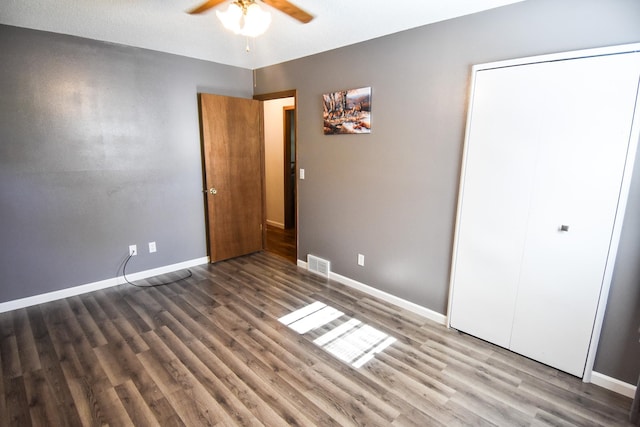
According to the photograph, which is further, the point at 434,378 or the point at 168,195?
the point at 168,195

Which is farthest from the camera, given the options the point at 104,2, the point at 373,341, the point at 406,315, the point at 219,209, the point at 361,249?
the point at 219,209

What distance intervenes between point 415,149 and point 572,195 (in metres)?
1.12

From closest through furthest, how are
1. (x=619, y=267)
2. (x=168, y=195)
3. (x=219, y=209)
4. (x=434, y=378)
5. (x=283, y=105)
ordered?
1. (x=619, y=267)
2. (x=434, y=378)
3. (x=168, y=195)
4. (x=219, y=209)
5. (x=283, y=105)

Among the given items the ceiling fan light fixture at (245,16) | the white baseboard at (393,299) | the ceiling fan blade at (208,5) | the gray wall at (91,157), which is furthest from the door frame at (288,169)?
the ceiling fan light fixture at (245,16)

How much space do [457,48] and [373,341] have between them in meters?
2.29

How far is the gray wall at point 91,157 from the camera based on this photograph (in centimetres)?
272

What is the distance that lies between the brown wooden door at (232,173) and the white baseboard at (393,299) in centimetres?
141

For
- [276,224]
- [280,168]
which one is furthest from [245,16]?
[276,224]

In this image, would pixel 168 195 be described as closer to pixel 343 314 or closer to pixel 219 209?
pixel 219 209

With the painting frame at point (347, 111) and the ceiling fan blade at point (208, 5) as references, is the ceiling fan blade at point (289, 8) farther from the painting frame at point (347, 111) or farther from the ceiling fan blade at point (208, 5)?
the painting frame at point (347, 111)

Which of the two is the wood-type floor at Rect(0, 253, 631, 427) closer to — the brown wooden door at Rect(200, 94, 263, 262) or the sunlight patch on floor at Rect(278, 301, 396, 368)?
the sunlight patch on floor at Rect(278, 301, 396, 368)

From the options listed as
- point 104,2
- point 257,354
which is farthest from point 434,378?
point 104,2

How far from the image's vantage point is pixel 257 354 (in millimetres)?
2271

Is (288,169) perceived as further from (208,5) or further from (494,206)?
(494,206)
